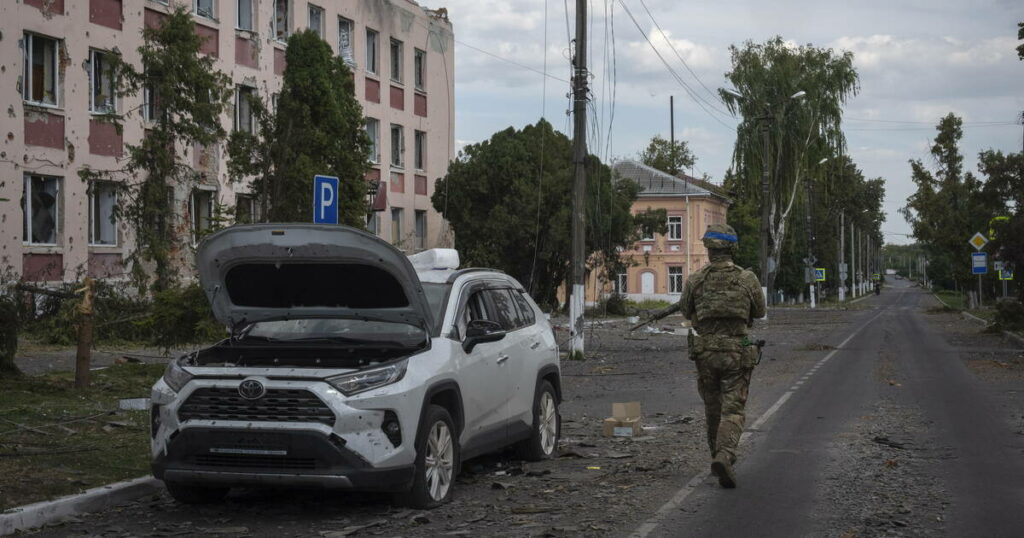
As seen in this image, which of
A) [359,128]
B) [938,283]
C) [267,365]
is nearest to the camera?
[267,365]

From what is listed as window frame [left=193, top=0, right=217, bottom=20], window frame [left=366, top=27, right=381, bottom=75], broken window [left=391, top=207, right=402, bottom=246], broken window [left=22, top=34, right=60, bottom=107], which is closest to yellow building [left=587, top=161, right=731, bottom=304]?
broken window [left=391, top=207, right=402, bottom=246]

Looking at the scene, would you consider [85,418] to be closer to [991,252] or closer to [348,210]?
[348,210]

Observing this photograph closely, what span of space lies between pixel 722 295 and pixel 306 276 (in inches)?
124

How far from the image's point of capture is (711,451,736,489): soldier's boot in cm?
883

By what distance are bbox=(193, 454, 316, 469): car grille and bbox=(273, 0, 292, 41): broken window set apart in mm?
29053

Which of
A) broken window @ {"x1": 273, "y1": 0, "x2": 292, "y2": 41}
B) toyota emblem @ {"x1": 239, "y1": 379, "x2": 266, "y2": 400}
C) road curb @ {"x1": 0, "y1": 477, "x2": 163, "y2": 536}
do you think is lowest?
road curb @ {"x1": 0, "y1": 477, "x2": 163, "y2": 536}

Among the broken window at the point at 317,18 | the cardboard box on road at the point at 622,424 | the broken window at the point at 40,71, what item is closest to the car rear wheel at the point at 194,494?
the cardboard box on road at the point at 622,424

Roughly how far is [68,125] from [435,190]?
20.2 metres

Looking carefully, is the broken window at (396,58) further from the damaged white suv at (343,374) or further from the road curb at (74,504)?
the road curb at (74,504)

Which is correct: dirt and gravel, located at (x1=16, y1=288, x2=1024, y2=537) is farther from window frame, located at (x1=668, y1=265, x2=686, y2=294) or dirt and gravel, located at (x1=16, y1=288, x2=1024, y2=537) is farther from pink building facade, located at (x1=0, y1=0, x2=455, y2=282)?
window frame, located at (x1=668, y1=265, x2=686, y2=294)

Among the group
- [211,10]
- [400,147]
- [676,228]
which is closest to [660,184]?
[676,228]

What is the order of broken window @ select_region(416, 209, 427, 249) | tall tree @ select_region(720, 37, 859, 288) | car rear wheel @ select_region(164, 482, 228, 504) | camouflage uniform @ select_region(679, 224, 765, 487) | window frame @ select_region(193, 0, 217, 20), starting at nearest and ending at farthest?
car rear wheel @ select_region(164, 482, 228, 504)
camouflage uniform @ select_region(679, 224, 765, 487)
window frame @ select_region(193, 0, 217, 20)
broken window @ select_region(416, 209, 427, 249)
tall tree @ select_region(720, 37, 859, 288)

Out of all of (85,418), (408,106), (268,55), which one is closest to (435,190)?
(408,106)

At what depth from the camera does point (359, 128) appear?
83.2 ft
